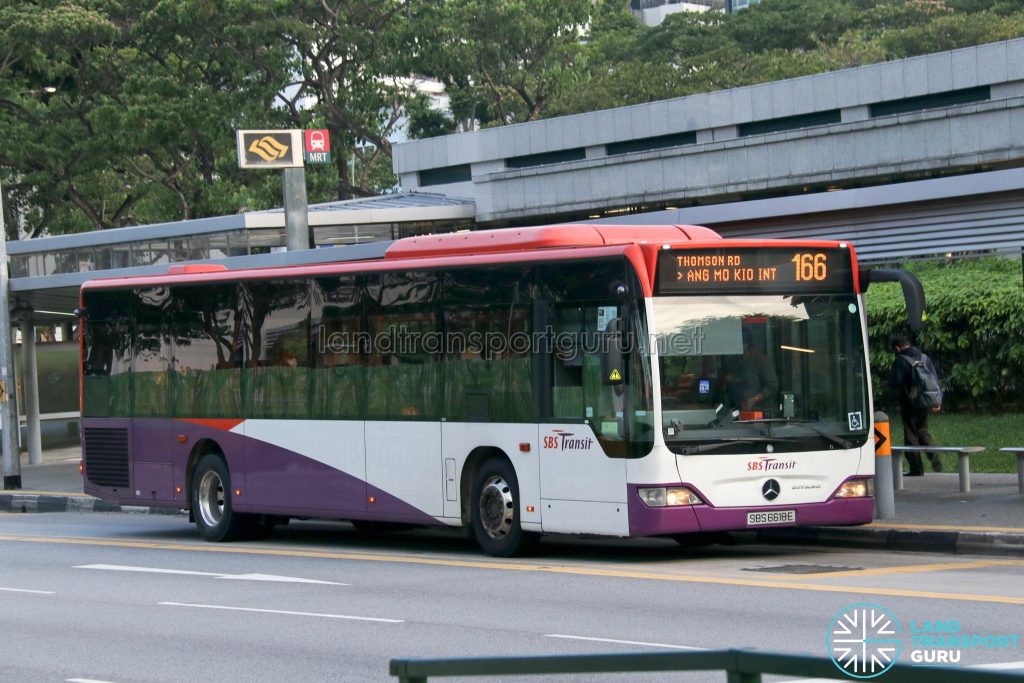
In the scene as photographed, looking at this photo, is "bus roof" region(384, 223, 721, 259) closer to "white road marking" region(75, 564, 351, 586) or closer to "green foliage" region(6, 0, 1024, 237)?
"white road marking" region(75, 564, 351, 586)

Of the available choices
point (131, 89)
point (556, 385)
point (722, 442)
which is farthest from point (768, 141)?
point (131, 89)

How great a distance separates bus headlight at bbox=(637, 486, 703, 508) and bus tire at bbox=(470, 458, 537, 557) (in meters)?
1.59

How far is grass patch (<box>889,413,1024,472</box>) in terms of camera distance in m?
20.1

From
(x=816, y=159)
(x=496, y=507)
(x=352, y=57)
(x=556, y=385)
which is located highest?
(x=352, y=57)

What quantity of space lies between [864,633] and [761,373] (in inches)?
173

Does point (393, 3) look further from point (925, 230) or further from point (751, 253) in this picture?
point (751, 253)

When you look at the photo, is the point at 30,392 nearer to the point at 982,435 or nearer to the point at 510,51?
the point at 982,435

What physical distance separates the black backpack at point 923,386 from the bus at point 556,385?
410 centimetres

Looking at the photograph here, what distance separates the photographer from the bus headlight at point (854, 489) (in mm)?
Answer: 13703

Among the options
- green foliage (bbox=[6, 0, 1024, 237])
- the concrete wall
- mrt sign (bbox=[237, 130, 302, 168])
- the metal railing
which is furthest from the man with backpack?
green foliage (bbox=[6, 0, 1024, 237])

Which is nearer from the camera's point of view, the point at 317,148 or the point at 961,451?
the point at 961,451

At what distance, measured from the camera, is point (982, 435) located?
21562 mm

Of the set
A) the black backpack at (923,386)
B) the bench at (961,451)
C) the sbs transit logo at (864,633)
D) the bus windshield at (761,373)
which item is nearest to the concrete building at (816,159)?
the black backpack at (923,386)

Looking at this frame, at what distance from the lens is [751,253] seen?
13734mm
